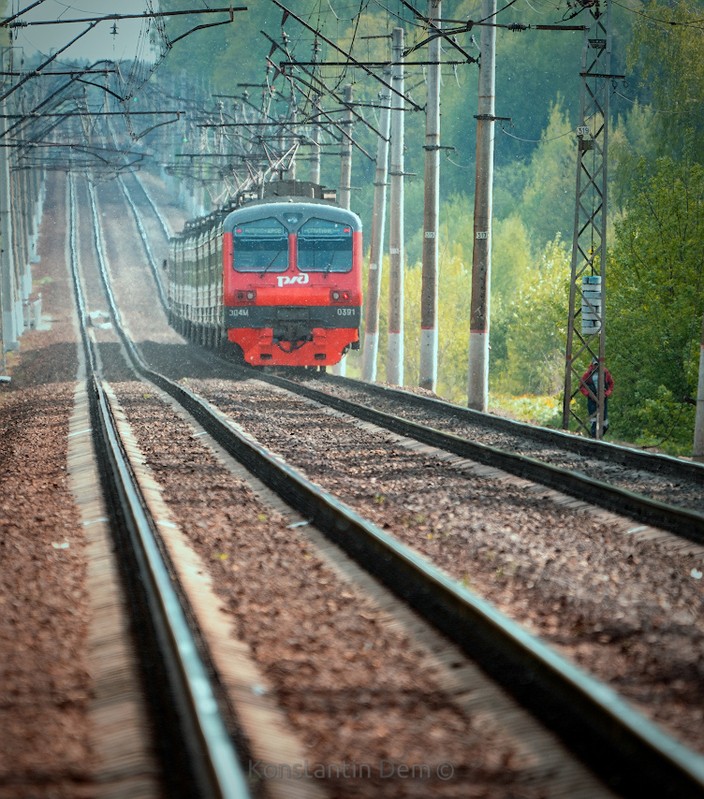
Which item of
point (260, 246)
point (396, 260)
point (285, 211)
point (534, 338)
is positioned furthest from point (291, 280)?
point (534, 338)

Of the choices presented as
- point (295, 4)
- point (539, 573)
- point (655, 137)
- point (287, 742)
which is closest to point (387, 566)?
point (539, 573)

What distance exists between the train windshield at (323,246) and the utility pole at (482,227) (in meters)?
5.12

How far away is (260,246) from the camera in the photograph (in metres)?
25.8

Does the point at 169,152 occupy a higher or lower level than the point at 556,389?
higher

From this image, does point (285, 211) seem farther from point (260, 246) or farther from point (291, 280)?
point (291, 280)

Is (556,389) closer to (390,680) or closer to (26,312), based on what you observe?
(26,312)

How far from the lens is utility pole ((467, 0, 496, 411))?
21.1 metres

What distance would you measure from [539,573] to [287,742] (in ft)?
10.6

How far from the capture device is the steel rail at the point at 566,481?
358 inches

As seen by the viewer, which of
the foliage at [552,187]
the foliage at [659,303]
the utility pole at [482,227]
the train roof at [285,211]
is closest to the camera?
the utility pole at [482,227]

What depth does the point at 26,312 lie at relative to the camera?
5009 cm

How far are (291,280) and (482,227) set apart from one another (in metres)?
5.74

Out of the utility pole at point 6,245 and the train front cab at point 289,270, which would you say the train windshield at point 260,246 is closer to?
the train front cab at point 289,270

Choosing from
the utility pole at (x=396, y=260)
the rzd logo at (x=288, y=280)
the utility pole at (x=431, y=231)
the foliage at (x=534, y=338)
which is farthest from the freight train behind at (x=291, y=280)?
the foliage at (x=534, y=338)
